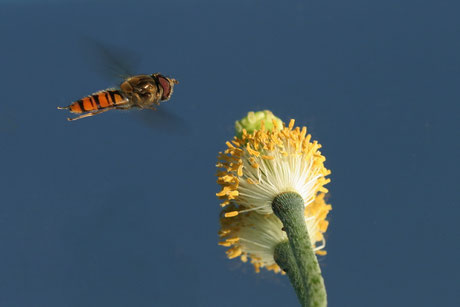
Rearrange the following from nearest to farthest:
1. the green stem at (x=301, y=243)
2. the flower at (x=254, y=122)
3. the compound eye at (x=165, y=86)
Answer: the green stem at (x=301, y=243) < the compound eye at (x=165, y=86) < the flower at (x=254, y=122)

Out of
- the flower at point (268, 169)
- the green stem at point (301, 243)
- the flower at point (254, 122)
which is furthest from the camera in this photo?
the flower at point (254, 122)

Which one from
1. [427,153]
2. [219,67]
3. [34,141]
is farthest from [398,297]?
[34,141]

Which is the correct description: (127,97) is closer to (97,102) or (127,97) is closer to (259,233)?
(97,102)

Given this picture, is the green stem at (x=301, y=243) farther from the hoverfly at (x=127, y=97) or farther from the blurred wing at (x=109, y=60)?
the blurred wing at (x=109, y=60)

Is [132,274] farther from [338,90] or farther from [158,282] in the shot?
[338,90]

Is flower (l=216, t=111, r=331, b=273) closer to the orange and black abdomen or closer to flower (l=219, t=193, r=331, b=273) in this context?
flower (l=219, t=193, r=331, b=273)

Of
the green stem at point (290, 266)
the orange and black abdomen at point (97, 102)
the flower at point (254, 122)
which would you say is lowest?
the green stem at point (290, 266)

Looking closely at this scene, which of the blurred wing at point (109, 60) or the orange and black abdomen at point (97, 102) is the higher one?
the blurred wing at point (109, 60)

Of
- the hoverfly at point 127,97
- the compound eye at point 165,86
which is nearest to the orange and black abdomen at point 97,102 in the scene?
the hoverfly at point 127,97
